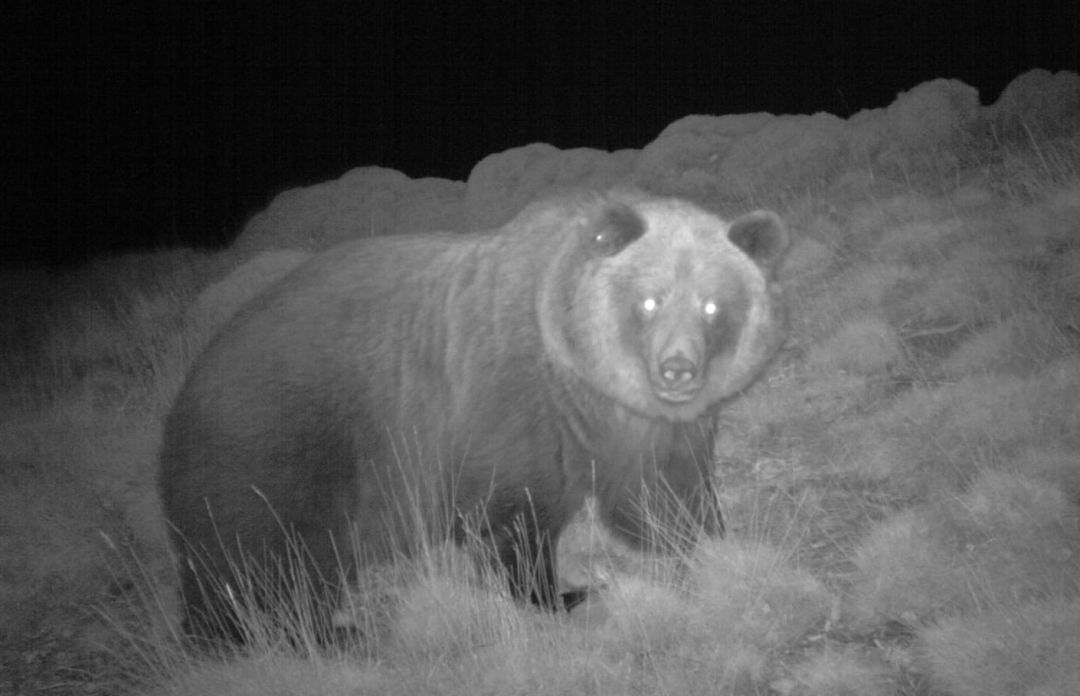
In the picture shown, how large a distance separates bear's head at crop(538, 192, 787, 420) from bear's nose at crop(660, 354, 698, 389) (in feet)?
0.53

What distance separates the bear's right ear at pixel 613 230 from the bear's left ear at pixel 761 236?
1.52 ft

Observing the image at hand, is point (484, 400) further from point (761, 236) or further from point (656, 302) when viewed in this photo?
point (761, 236)

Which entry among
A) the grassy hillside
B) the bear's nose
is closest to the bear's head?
the bear's nose

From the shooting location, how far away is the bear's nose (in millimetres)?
4250

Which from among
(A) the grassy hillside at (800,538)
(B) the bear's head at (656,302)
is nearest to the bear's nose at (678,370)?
(B) the bear's head at (656,302)

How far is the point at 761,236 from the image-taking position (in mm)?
4656

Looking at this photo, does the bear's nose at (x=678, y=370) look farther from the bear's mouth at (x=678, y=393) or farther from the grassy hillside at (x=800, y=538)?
the grassy hillside at (x=800, y=538)

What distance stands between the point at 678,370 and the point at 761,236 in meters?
0.89

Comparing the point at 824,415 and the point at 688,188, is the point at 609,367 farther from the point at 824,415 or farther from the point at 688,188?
the point at 688,188

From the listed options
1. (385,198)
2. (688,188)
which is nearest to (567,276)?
(688,188)

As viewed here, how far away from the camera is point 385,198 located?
1552cm

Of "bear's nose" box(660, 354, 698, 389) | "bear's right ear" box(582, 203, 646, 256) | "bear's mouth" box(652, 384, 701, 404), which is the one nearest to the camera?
"bear's nose" box(660, 354, 698, 389)

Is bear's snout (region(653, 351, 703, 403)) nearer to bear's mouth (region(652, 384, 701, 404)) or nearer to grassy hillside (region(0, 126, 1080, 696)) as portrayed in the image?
bear's mouth (region(652, 384, 701, 404))

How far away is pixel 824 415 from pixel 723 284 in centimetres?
276
